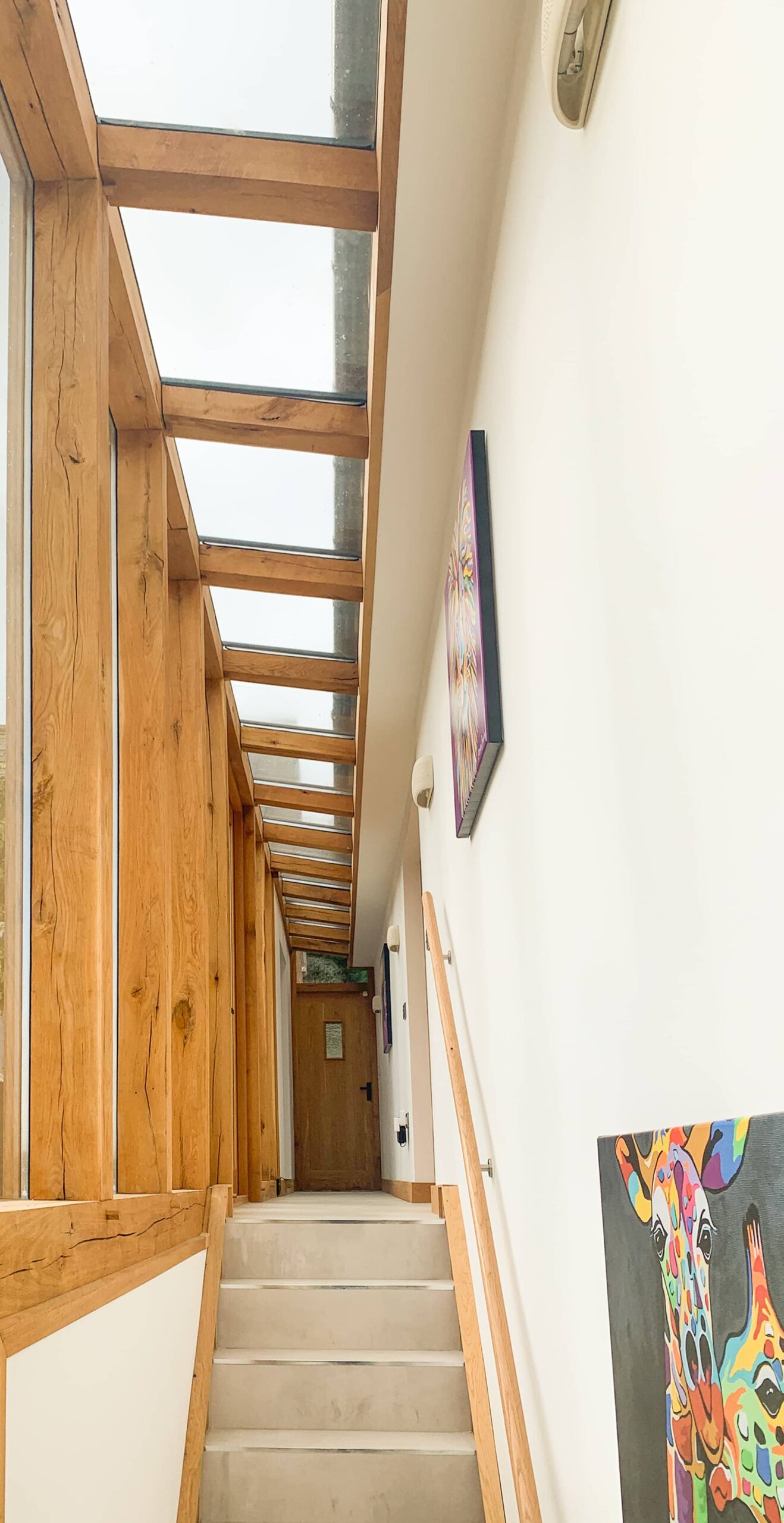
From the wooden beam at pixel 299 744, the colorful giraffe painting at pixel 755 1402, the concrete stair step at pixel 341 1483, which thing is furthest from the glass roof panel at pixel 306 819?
the colorful giraffe painting at pixel 755 1402

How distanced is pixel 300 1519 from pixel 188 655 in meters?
2.60

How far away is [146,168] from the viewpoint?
2.62 metres

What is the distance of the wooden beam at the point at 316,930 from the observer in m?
10.3

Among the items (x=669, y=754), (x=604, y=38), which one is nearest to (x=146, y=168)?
(x=604, y=38)

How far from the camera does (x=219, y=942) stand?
502 centimetres

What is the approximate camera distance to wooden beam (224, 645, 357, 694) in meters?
5.18

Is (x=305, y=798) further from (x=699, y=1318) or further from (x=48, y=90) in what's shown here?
(x=699, y=1318)

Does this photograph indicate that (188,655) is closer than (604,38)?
No

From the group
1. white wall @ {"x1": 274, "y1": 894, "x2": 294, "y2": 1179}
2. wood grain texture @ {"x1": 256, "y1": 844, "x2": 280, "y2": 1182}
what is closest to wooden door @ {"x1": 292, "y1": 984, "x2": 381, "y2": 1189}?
white wall @ {"x1": 274, "y1": 894, "x2": 294, "y2": 1179}

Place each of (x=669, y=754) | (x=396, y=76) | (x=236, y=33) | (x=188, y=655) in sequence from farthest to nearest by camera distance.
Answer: (x=188, y=655) < (x=236, y=33) < (x=396, y=76) < (x=669, y=754)

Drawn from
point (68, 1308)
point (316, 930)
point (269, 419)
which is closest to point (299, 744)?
point (269, 419)

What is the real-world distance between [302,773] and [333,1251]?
10.2 ft

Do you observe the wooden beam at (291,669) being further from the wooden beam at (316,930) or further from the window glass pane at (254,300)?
the wooden beam at (316,930)

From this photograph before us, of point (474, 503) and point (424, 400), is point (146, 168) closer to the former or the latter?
point (424, 400)
